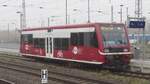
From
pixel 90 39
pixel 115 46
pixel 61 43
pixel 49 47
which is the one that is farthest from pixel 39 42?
pixel 115 46

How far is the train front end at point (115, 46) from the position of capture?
2336 centimetres

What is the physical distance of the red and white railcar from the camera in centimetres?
2345

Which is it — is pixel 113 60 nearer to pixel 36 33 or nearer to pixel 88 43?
pixel 88 43

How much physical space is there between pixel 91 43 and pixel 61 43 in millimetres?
4851

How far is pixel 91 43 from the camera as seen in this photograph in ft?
79.1

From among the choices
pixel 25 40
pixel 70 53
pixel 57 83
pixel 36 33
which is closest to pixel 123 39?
pixel 70 53

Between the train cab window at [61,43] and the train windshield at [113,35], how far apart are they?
410 centimetres

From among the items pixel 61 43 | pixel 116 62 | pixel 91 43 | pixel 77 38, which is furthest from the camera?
pixel 61 43

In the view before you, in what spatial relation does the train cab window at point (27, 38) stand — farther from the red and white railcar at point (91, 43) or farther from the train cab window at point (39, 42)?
the red and white railcar at point (91, 43)

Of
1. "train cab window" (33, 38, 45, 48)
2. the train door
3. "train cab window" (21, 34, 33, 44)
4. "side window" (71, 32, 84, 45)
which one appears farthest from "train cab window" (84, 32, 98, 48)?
"train cab window" (21, 34, 33, 44)

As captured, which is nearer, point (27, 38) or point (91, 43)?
point (91, 43)

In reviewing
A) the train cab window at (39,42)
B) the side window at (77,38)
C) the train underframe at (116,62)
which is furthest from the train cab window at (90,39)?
the train cab window at (39,42)

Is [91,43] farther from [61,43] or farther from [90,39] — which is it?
[61,43]

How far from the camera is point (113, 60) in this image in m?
23.4
